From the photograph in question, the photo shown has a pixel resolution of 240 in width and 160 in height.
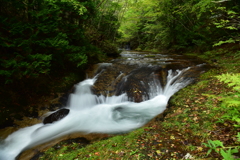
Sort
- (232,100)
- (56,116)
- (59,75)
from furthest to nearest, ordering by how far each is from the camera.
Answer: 1. (59,75)
2. (56,116)
3. (232,100)

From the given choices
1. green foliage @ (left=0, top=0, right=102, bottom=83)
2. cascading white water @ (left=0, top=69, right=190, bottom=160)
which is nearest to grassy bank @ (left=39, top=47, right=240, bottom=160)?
cascading white water @ (left=0, top=69, right=190, bottom=160)

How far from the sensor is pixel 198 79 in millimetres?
7426

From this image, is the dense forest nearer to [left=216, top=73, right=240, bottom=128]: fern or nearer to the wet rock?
[left=216, top=73, right=240, bottom=128]: fern

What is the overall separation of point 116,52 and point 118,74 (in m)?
6.29

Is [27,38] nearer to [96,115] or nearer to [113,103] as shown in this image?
[96,115]

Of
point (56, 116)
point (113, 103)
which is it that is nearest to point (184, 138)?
point (113, 103)

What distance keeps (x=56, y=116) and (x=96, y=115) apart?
188 centimetres

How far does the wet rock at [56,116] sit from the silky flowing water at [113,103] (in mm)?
152

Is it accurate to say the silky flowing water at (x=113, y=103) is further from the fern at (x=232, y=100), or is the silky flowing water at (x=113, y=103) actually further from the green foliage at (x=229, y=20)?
the fern at (x=232, y=100)

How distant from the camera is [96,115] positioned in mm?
7023

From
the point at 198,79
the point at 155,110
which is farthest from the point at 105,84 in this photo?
the point at 198,79

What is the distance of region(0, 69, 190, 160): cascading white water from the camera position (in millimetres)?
5109

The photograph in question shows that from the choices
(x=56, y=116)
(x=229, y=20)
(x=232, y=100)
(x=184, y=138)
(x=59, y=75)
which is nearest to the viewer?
(x=232, y=100)

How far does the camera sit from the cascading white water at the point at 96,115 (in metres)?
5.11
